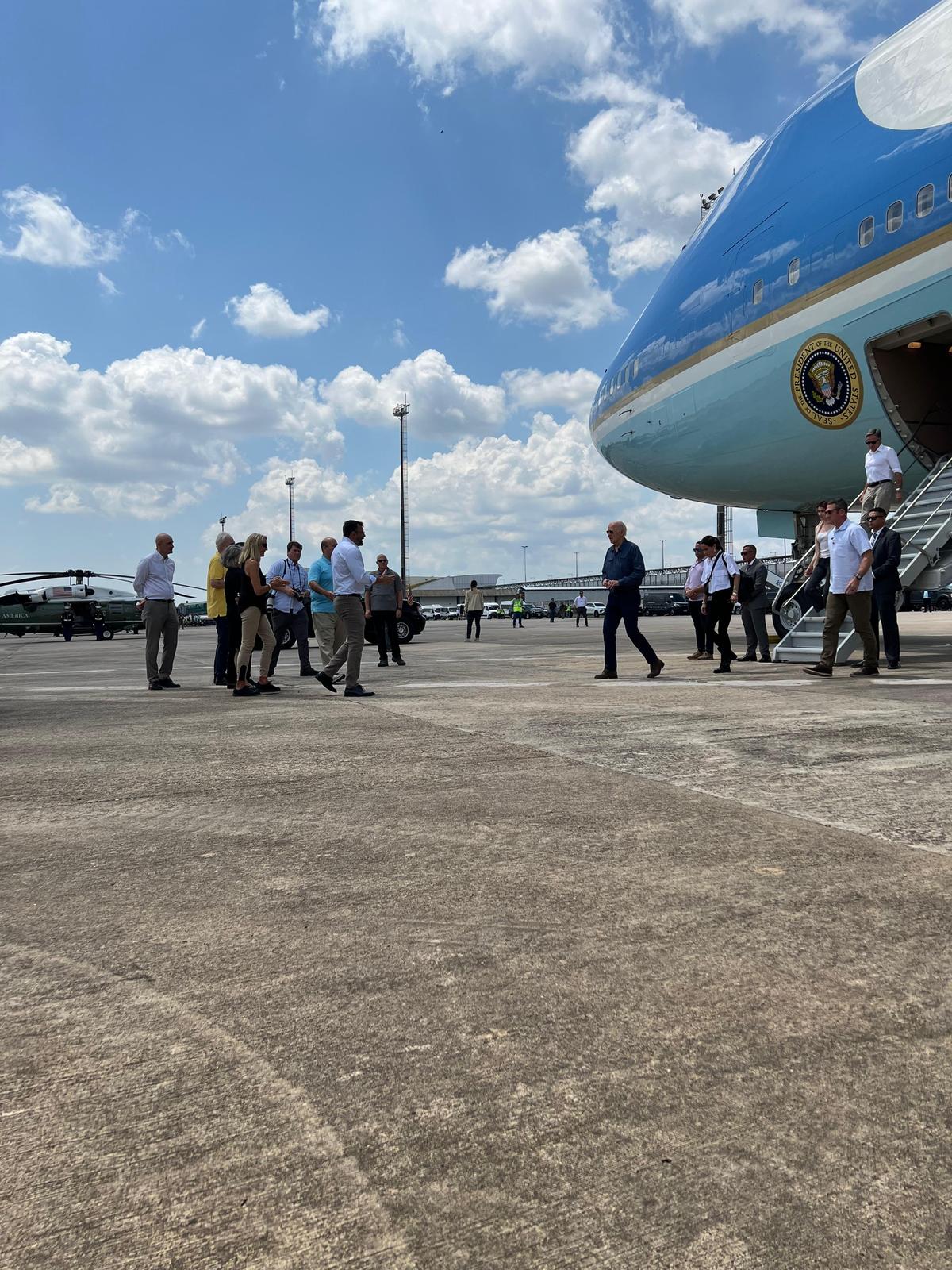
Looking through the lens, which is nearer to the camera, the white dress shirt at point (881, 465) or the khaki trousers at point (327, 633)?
the khaki trousers at point (327, 633)

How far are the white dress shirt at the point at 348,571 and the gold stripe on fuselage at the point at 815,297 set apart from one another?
24.0ft

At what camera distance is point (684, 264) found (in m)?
14.8

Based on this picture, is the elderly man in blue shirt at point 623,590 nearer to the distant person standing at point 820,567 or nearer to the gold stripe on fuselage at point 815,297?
the distant person standing at point 820,567

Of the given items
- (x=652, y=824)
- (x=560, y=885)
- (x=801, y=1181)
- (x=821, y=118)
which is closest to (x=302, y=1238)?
(x=801, y=1181)

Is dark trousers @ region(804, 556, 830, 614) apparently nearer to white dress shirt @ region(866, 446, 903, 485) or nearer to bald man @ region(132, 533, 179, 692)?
white dress shirt @ region(866, 446, 903, 485)

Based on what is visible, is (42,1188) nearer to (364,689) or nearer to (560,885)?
(560,885)

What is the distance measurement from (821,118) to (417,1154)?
1429 centimetres

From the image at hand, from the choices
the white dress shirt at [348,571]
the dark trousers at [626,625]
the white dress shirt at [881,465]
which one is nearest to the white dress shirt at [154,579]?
the white dress shirt at [348,571]

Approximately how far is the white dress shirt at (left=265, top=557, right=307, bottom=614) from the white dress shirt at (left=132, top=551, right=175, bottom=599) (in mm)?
1185

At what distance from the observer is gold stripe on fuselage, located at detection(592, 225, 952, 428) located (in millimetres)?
10266

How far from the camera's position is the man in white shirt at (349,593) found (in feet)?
27.5

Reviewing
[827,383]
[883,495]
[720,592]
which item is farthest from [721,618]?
[827,383]

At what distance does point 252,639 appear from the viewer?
8578 mm

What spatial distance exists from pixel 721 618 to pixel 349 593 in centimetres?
452
